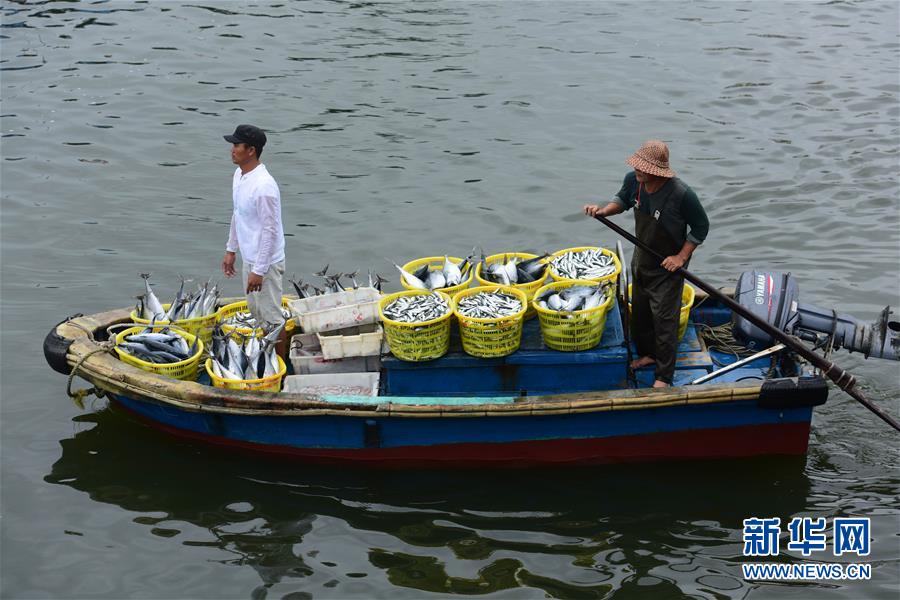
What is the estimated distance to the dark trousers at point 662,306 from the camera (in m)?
7.58

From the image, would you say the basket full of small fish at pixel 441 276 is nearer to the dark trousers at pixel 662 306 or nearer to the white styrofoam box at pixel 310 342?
the white styrofoam box at pixel 310 342

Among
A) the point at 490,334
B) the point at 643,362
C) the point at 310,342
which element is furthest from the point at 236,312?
the point at 643,362

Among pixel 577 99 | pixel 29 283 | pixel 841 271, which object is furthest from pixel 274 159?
pixel 841 271

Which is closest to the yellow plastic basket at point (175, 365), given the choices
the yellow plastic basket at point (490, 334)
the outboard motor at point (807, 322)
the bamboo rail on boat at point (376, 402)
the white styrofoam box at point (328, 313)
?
the bamboo rail on boat at point (376, 402)

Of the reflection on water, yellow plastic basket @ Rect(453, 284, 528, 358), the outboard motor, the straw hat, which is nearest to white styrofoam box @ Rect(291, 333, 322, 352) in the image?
the reflection on water

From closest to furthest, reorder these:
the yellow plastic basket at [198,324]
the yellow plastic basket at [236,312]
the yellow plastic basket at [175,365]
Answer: the yellow plastic basket at [175,365] < the yellow plastic basket at [236,312] < the yellow plastic basket at [198,324]

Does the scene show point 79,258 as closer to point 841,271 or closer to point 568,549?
point 568,549

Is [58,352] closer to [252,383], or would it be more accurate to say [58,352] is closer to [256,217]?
[252,383]

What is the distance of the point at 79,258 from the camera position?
12.0m

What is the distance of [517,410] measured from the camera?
24.4 feet

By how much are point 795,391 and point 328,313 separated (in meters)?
3.91

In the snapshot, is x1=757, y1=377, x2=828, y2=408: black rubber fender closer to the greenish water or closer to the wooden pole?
the wooden pole

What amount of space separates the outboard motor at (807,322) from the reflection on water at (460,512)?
111 centimetres

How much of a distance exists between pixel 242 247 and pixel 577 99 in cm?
1012
